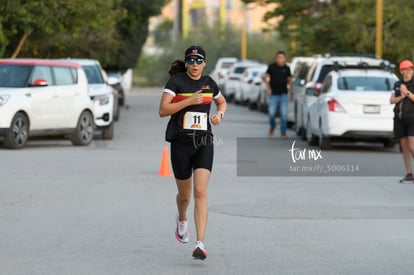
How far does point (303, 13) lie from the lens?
4747 centimetres

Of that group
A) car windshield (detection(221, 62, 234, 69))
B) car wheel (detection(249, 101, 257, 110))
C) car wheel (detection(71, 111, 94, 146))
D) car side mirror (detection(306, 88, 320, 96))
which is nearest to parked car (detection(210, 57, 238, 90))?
car windshield (detection(221, 62, 234, 69))

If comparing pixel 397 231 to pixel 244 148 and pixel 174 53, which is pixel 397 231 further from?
pixel 174 53

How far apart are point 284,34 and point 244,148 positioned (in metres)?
24.8

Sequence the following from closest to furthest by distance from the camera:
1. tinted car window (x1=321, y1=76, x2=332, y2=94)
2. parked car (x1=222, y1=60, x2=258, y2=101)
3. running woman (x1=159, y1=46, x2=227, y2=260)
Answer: running woman (x1=159, y1=46, x2=227, y2=260)
tinted car window (x1=321, y1=76, x2=332, y2=94)
parked car (x1=222, y1=60, x2=258, y2=101)

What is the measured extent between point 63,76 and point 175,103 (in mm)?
13971

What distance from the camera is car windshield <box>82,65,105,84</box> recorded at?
27609mm

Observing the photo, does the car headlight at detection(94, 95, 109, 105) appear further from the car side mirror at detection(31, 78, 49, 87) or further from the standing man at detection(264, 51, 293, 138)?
the car side mirror at detection(31, 78, 49, 87)

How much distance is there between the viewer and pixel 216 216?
12.6 meters

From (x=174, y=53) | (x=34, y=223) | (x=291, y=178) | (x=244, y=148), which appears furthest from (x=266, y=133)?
(x=174, y=53)

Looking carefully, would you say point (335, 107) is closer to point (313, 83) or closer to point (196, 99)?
point (313, 83)

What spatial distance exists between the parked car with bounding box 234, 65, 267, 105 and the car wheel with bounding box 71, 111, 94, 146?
18365 millimetres

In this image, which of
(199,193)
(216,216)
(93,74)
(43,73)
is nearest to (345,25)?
(93,74)

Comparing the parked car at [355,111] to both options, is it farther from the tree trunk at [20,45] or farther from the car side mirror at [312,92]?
the tree trunk at [20,45]

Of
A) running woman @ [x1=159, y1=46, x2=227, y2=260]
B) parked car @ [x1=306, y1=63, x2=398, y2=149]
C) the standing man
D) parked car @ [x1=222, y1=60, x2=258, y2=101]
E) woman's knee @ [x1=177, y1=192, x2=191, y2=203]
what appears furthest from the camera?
parked car @ [x1=222, y1=60, x2=258, y2=101]
